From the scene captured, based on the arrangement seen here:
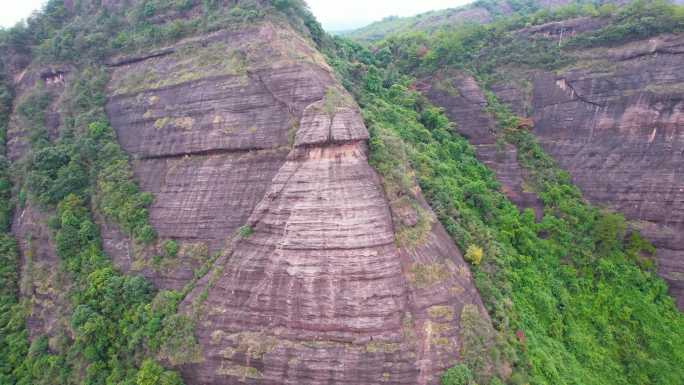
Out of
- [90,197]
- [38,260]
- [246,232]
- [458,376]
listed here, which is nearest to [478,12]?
[246,232]

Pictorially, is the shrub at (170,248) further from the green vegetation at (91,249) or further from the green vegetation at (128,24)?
the green vegetation at (128,24)

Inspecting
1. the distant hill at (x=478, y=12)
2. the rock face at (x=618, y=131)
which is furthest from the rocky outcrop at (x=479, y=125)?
the distant hill at (x=478, y=12)

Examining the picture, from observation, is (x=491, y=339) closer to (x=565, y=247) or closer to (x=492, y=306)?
(x=492, y=306)

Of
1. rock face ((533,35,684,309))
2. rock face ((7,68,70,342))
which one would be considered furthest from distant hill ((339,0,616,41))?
rock face ((7,68,70,342))

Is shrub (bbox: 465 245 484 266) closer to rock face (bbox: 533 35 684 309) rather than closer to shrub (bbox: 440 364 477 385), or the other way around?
shrub (bbox: 440 364 477 385)

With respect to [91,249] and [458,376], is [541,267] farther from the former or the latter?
[91,249]
